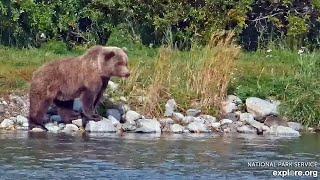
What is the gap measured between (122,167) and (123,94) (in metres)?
5.29

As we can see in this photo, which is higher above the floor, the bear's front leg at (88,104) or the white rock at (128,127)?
the bear's front leg at (88,104)

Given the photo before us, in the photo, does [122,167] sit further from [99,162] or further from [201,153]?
[201,153]

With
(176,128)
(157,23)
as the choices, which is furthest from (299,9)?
(176,128)

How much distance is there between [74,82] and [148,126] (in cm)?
137

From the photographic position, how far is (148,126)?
17.0 metres

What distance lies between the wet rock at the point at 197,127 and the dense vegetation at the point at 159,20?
5012 millimetres

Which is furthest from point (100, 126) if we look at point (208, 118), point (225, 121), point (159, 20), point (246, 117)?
point (159, 20)

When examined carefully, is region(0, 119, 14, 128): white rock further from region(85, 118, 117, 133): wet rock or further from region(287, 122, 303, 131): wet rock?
region(287, 122, 303, 131): wet rock

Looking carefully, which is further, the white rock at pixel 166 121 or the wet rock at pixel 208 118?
the wet rock at pixel 208 118

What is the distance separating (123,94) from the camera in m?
18.4

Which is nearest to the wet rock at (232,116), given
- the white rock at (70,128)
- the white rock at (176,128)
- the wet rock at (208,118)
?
the wet rock at (208,118)

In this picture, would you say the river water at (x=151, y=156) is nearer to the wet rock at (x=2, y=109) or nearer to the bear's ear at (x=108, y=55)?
the wet rock at (x=2, y=109)

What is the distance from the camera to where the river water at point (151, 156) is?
12.7m

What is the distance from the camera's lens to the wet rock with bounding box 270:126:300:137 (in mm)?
17016
